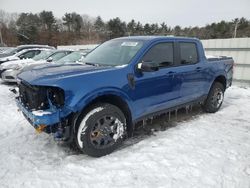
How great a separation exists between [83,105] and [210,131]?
273 cm

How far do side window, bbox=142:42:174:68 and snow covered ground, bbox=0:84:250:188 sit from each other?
1.33 meters

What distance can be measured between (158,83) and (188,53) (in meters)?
1.33

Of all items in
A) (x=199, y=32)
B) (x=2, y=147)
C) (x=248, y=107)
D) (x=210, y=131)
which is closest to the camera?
(x=2, y=147)

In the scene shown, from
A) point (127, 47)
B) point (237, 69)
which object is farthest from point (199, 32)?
point (127, 47)

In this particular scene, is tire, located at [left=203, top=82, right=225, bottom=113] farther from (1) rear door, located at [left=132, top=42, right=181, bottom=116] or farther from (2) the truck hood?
(2) the truck hood

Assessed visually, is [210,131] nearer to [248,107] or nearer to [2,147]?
[248,107]

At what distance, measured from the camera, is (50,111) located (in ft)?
11.3

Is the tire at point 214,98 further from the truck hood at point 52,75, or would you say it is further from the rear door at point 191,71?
the truck hood at point 52,75

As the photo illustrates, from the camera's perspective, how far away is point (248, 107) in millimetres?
6910

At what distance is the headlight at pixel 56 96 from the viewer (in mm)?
3443

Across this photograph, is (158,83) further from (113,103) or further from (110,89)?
(110,89)

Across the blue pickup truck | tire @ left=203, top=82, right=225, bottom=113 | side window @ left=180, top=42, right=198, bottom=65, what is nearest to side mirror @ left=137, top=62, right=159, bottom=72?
the blue pickup truck

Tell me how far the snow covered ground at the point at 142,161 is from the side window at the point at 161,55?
1.33 meters

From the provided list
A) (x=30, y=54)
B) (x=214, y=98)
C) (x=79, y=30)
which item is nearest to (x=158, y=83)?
(x=214, y=98)
